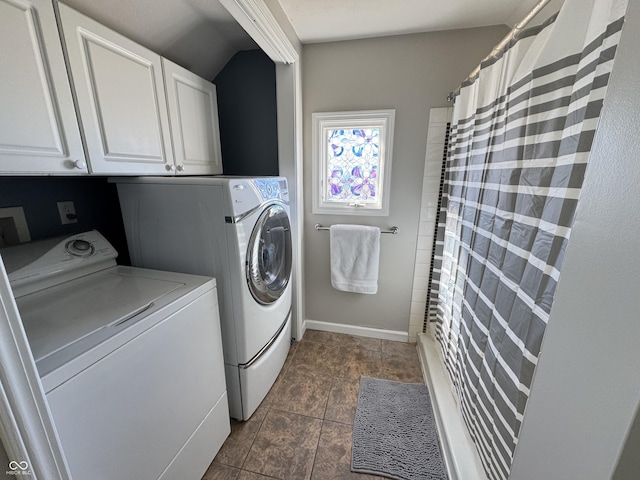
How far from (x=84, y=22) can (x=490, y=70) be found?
5.62 ft

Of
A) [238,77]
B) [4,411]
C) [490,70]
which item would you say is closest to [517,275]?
[490,70]

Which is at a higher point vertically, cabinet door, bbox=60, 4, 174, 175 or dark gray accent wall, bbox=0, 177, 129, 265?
cabinet door, bbox=60, 4, 174, 175

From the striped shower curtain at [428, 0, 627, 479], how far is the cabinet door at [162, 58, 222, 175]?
5.38ft

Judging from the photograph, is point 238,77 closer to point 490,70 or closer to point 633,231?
point 490,70

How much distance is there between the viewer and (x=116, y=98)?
111 cm

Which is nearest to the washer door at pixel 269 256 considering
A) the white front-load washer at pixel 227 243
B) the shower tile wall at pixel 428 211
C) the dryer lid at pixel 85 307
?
the white front-load washer at pixel 227 243

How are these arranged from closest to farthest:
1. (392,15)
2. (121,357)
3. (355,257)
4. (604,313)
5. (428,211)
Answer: (604,313) → (121,357) → (392,15) → (428,211) → (355,257)

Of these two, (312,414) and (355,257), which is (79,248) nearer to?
(312,414)

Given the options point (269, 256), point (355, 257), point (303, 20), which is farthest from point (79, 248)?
point (303, 20)

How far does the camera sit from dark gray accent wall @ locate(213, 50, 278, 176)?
6.35 feet

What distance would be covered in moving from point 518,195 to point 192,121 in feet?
5.82

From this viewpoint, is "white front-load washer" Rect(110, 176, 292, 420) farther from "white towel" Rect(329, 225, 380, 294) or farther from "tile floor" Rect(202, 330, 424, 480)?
"white towel" Rect(329, 225, 380, 294)

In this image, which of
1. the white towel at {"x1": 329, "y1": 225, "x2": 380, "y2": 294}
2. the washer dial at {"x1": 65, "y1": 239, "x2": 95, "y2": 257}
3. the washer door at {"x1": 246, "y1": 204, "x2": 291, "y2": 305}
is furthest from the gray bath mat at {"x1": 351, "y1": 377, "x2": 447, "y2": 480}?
the washer dial at {"x1": 65, "y1": 239, "x2": 95, "y2": 257}

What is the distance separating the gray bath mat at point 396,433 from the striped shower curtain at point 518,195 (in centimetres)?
27
